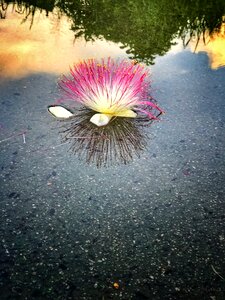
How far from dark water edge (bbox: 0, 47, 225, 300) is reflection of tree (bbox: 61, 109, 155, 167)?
0.22ft

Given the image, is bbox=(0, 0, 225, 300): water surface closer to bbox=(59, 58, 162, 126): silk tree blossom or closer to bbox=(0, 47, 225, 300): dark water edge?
bbox=(0, 47, 225, 300): dark water edge

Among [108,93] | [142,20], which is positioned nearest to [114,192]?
[108,93]

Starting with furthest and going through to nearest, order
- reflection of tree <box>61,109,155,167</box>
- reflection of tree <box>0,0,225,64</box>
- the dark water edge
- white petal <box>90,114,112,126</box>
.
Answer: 1. reflection of tree <box>0,0,225,64</box>
2. white petal <box>90,114,112,126</box>
3. reflection of tree <box>61,109,155,167</box>
4. the dark water edge

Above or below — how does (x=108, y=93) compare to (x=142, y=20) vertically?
below

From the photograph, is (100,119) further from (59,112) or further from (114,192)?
(114,192)

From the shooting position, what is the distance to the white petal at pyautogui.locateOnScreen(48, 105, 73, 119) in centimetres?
201

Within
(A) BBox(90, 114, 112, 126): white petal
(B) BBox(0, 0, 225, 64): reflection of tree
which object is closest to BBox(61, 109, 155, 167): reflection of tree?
(A) BBox(90, 114, 112, 126): white petal

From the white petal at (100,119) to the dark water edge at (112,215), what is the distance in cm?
26

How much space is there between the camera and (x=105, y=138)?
1.87 meters

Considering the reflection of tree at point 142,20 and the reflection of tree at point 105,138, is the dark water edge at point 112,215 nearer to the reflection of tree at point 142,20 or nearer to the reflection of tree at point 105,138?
the reflection of tree at point 105,138

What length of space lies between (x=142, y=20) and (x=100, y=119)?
6.43 ft

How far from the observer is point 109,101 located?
1.99 metres

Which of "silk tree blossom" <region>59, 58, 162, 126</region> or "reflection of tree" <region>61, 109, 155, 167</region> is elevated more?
"silk tree blossom" <region>59, 58, 162, 126</region>

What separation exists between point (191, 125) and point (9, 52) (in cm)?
165
